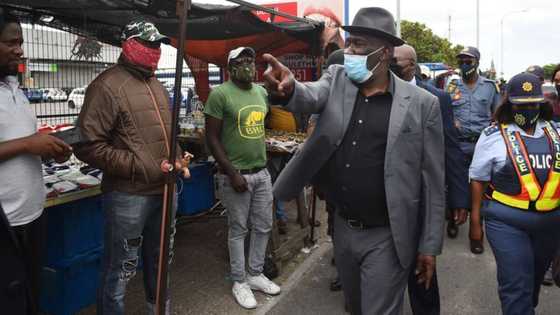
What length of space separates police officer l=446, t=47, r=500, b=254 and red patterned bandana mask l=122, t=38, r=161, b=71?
407cm

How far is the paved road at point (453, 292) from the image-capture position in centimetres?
393

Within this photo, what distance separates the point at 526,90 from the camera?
2990 mm

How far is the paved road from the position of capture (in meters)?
3.93

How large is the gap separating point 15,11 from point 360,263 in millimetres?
4315

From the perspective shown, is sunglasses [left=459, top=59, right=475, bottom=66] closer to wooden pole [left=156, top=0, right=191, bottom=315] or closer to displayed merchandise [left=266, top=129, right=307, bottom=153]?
displayed merchandise [left=266, top=129, right=307, bottom=153]

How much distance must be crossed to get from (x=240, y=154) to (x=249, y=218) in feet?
2.07

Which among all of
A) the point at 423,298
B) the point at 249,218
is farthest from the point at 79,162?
the point at 423,298

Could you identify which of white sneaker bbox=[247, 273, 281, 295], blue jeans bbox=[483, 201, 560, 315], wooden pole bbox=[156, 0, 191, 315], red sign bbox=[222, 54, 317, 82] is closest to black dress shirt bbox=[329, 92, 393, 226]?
wooden pole bbox=[156, 0, 191, 315]

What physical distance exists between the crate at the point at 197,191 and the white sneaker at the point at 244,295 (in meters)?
1.70

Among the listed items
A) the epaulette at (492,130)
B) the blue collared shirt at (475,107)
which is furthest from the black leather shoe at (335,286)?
the blue collared shirt at (475,107)

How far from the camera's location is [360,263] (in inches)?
98.7

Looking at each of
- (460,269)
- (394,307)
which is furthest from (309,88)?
(460,269)

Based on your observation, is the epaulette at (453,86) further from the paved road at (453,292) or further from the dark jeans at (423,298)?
the dark jeans at (423,298)

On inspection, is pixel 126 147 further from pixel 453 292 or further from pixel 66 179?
pixel 453 292
